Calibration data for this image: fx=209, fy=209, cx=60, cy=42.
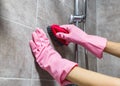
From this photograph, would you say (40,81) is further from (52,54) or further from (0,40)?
(0,40)

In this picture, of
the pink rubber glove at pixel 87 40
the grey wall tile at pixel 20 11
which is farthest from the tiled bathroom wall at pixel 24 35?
the pink rubber glove at pixel 87 40

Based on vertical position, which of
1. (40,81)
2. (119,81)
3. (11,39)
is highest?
(11,39)

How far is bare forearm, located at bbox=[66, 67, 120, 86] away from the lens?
82 cm

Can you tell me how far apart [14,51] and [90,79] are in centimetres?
36

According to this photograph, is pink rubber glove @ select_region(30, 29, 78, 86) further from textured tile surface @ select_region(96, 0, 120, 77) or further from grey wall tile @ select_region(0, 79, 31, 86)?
textured tile surface @ select_region(96, 0, 120, 77)

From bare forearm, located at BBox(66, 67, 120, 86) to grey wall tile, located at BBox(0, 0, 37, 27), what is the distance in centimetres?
33

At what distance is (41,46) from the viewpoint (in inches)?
40.8

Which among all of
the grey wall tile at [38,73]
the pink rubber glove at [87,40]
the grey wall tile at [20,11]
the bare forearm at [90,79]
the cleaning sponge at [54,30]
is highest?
the grey wall tile at [20,11]

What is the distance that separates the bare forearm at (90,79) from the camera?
0.82m

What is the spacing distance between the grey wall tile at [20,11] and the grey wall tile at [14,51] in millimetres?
31

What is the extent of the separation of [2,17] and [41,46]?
0.24 m

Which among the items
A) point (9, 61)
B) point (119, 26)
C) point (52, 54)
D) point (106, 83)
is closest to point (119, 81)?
point (106, 83)

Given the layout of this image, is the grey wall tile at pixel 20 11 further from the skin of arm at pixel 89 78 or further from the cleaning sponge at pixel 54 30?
the skin of arm at pixel 89 78

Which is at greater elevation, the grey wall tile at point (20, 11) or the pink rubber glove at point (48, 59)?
the grey wall tile at point (20, 11)
